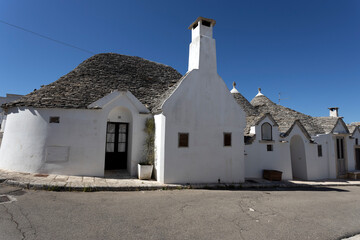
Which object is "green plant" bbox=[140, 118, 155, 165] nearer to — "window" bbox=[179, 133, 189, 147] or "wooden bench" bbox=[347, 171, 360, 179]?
"window" bbox=[179, 133, 189, 147]

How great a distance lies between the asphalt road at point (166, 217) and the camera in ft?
13.6

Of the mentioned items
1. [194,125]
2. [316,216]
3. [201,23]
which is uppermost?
[201,23]

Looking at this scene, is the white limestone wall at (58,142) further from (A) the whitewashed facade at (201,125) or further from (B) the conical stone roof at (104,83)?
(A) the whitewashed facade at (201,125)

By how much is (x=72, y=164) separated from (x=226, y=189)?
7372mm

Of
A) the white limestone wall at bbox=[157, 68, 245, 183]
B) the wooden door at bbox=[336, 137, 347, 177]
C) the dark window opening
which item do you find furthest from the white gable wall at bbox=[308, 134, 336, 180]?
the dark window opening

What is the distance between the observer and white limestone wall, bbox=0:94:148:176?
8.80 m

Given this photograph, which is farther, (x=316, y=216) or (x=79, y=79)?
(x=79, y=79)

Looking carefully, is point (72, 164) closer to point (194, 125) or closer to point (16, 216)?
point (16, 216)

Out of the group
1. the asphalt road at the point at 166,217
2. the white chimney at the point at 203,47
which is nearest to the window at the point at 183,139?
the asphalt road at the point at 166,217

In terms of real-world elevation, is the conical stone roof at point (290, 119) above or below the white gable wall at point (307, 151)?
above

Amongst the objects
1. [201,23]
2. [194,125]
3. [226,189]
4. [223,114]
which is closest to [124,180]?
[194,125]

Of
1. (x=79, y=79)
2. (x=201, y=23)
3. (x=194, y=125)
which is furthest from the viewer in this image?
(x=79, y=79)

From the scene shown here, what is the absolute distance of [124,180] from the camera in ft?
28.3

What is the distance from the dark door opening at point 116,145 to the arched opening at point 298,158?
38.9ft
